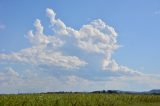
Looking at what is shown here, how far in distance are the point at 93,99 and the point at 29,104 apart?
16.0 m

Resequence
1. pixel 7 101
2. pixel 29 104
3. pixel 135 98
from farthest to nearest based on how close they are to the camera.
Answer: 1. pixel 135 98
2. pixel 29 104
3. pixel 7 101

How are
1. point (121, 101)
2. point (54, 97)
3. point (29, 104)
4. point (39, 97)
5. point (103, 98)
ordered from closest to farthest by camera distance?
point (29, 104), point (39, 97), point (54, 97), point (103, 98), point (121, 101)

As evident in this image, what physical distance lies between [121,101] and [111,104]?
479 centimetres

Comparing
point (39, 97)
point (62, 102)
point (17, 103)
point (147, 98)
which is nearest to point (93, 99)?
point (62, 102)

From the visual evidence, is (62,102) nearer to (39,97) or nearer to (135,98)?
(39,97)

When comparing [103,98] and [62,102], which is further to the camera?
[103,98]

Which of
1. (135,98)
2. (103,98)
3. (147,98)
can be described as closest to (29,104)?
(103,98)

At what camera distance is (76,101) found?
50.1m

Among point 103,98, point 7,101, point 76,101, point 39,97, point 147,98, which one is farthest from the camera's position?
point 147,98

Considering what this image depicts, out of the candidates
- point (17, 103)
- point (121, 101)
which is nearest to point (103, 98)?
point (121, 101)

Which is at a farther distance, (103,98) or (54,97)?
(103,98)

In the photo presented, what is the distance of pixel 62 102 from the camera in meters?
46.6

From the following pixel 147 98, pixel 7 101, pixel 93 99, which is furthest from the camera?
pixel 147 98

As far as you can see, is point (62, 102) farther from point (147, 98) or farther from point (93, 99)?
point (147, 98)
